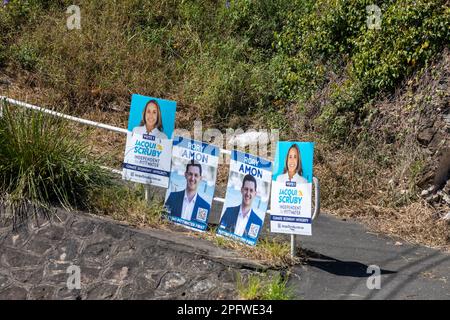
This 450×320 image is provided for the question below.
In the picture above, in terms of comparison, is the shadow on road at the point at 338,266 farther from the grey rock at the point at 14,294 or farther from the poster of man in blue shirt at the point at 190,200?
the grey rock at the point at 14,294

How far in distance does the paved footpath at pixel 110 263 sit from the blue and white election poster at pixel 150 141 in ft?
2.56

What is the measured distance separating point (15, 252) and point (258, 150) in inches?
178

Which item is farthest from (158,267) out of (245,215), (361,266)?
(361,266)

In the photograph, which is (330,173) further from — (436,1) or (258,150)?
(436,1)

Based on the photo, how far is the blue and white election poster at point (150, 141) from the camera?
9461 mm

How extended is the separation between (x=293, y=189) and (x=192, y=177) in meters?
1.29

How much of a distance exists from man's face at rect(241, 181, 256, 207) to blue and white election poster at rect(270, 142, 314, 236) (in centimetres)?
29

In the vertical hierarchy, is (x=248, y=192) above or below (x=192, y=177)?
below

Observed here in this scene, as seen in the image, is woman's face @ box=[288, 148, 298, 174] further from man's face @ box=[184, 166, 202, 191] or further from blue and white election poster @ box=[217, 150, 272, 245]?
man's face @ box=[184, 166, 202, 191]

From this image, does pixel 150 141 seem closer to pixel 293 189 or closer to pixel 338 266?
pixel 293 189

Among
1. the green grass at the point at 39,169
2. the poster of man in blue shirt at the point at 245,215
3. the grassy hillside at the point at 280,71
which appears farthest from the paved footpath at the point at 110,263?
the grassy hillside at the point at 280,71

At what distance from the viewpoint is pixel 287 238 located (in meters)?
9.36

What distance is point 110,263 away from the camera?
8.65 m
